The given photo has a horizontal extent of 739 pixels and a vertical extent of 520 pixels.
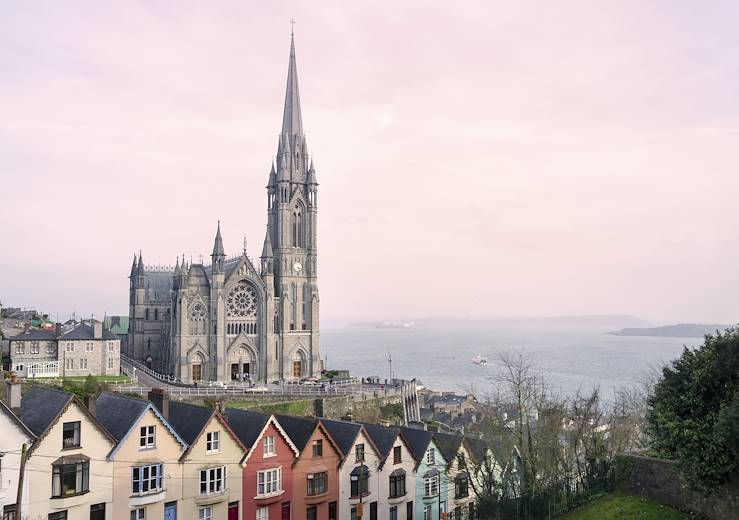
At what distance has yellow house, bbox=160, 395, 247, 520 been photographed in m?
33.5

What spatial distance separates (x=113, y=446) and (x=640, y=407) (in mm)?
41428

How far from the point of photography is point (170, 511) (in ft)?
108

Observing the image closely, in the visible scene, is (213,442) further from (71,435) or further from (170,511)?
(71,435)

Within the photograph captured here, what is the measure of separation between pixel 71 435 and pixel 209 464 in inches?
283

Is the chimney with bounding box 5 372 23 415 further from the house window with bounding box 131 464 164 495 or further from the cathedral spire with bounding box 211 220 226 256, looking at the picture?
the cathedral spire with bounding box 211 220 226 256

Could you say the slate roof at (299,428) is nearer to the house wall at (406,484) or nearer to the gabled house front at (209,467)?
the gabled house front at (209,467)

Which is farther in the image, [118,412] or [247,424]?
[247,424]

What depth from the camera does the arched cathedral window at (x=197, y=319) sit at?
282 feet

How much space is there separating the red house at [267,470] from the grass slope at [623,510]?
1496 cm

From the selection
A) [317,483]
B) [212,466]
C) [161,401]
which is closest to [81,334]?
[161,401]

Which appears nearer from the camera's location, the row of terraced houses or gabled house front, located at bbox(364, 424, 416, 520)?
the row of terraced houses

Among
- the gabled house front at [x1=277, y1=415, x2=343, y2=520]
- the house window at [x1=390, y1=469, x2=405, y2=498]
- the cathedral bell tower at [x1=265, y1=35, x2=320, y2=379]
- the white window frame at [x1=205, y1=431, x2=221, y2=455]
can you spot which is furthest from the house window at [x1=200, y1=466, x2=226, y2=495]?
the cathedral bell tower at [x1=265, y1=35, x2=320, y2=379]

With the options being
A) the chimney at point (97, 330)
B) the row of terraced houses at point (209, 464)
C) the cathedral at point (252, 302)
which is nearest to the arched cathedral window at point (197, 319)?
the cathedral at point (252, 302)

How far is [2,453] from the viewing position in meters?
27.9
